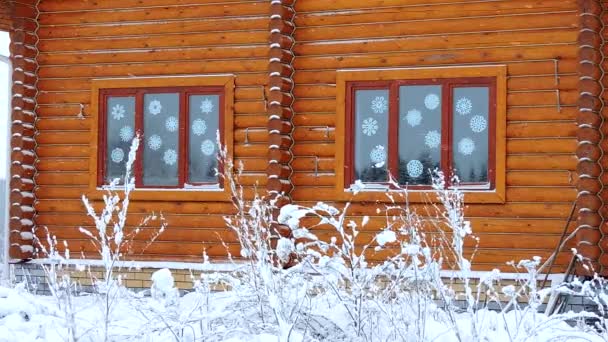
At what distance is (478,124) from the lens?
9422 millimetres

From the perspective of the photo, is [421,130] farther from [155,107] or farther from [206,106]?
[155,107]

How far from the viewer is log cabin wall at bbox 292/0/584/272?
920 cm

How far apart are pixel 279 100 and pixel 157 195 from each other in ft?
6.27

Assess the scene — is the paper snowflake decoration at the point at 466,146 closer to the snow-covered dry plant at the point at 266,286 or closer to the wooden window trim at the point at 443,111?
the wooden window trim at the point at 443,111

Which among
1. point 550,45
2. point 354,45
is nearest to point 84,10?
point 354,45

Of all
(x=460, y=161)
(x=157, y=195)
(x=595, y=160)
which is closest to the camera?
(x=595, y=160)

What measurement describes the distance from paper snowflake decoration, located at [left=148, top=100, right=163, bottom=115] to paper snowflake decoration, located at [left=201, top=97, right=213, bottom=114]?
536mm

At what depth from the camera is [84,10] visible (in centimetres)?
1085

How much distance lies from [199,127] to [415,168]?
8.55 ft

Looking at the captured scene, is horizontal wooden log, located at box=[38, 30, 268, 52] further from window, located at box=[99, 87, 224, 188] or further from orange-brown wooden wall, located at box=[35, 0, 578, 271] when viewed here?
window, located at box=[99, 87, 224, 188]

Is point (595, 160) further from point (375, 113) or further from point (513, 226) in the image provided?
point (375, 113)

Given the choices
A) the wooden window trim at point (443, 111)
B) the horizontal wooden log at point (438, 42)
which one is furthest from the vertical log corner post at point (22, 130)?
the wooden window trim at point (443, 111)

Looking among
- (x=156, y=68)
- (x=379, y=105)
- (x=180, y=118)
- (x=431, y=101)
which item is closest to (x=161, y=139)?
(x=180, y=118)

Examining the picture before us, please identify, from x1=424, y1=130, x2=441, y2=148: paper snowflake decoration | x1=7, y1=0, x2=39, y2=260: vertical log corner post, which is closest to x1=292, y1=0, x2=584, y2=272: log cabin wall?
x1=424, y1=130, x2=441, y2=148: paper snowflake decoration
